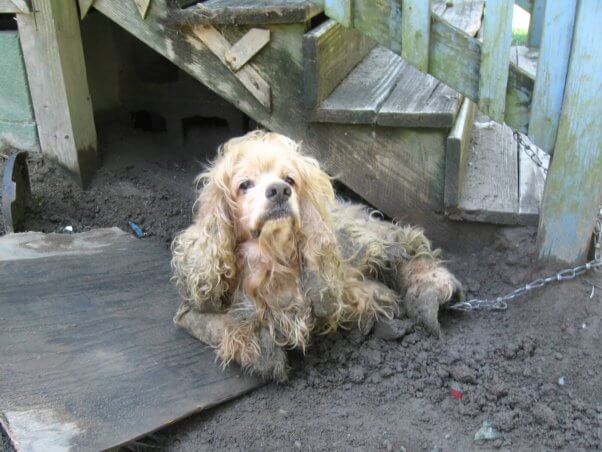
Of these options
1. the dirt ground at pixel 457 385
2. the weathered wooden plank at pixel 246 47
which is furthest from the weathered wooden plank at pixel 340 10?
the dirt ground at pixel 457 385

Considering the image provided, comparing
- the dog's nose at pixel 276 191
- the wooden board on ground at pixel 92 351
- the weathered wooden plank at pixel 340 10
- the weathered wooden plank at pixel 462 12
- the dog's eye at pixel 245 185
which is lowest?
the wooden board on ground at pixel 92 351

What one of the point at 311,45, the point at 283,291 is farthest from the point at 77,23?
the point at 283,291

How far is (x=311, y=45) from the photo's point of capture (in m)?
3.09

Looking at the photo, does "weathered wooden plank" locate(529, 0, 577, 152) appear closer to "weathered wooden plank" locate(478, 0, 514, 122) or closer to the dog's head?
"weathered wooden plank" locate(478, 0, 514, 122)

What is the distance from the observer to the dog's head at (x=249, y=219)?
2434 millimetres

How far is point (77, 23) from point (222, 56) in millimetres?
1119

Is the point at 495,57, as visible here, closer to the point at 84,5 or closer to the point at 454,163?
the point at 454,163

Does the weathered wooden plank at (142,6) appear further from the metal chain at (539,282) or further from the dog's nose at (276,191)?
the metal chain at (539,282)

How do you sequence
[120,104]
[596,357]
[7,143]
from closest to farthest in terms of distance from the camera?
[596,357] < [7,143] < [120,104]

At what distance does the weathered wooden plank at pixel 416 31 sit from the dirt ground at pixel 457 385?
40.5 inches

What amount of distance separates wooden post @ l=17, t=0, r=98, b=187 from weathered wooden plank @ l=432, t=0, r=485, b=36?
255 centimetres

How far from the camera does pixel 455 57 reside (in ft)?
8.61

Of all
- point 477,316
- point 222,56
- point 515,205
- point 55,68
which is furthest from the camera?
point 55,68

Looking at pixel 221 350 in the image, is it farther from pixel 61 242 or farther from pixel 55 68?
pixel 55 68
